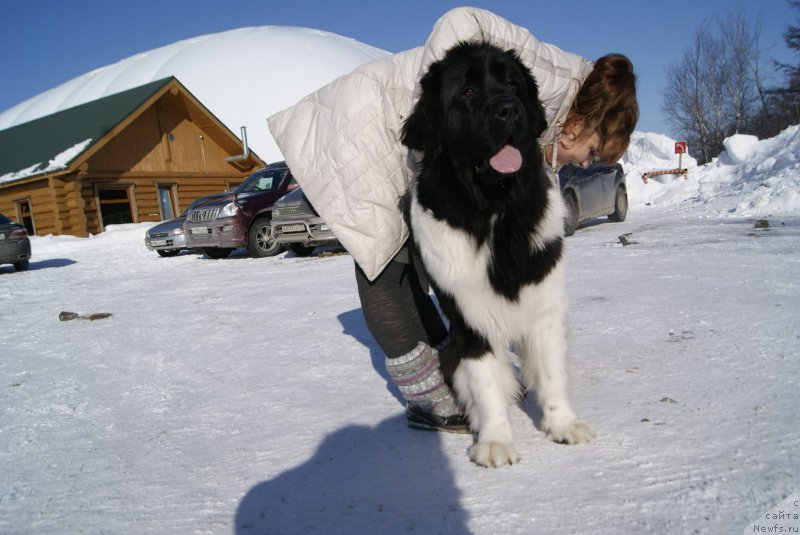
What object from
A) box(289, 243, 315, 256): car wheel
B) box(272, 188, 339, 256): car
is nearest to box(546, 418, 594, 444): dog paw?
box(272, 188, 339, 256): car

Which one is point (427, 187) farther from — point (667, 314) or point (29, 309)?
point (29, 309)

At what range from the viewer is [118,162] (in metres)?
20.7

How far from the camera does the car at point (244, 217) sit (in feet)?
32.5

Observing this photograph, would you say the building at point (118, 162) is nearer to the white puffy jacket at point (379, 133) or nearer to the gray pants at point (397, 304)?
the white puffy jacket at point (379, 133)

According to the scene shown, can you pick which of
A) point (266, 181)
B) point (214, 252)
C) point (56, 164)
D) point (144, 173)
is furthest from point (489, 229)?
point (144, 173)

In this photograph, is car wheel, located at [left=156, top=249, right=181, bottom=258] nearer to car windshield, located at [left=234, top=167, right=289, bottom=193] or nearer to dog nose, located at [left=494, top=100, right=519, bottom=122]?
car windshield, located at [left=234, top=167, right=289, bottom=193]

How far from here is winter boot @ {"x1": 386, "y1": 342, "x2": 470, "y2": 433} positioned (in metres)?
2.18

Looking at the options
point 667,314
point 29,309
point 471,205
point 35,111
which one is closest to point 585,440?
point 471,205

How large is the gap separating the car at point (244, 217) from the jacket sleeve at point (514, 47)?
842cm

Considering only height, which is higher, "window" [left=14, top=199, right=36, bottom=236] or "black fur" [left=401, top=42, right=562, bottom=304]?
"window" [left=14, top=199, right=36, bottom=236]

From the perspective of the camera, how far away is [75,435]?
2309 mm

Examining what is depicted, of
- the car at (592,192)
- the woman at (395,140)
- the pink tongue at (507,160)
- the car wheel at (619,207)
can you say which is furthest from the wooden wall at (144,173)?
the pink tongue at (507,160)

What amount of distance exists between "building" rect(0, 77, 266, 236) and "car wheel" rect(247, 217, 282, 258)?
40.2 feet

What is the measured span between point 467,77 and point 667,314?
2.33 metres
